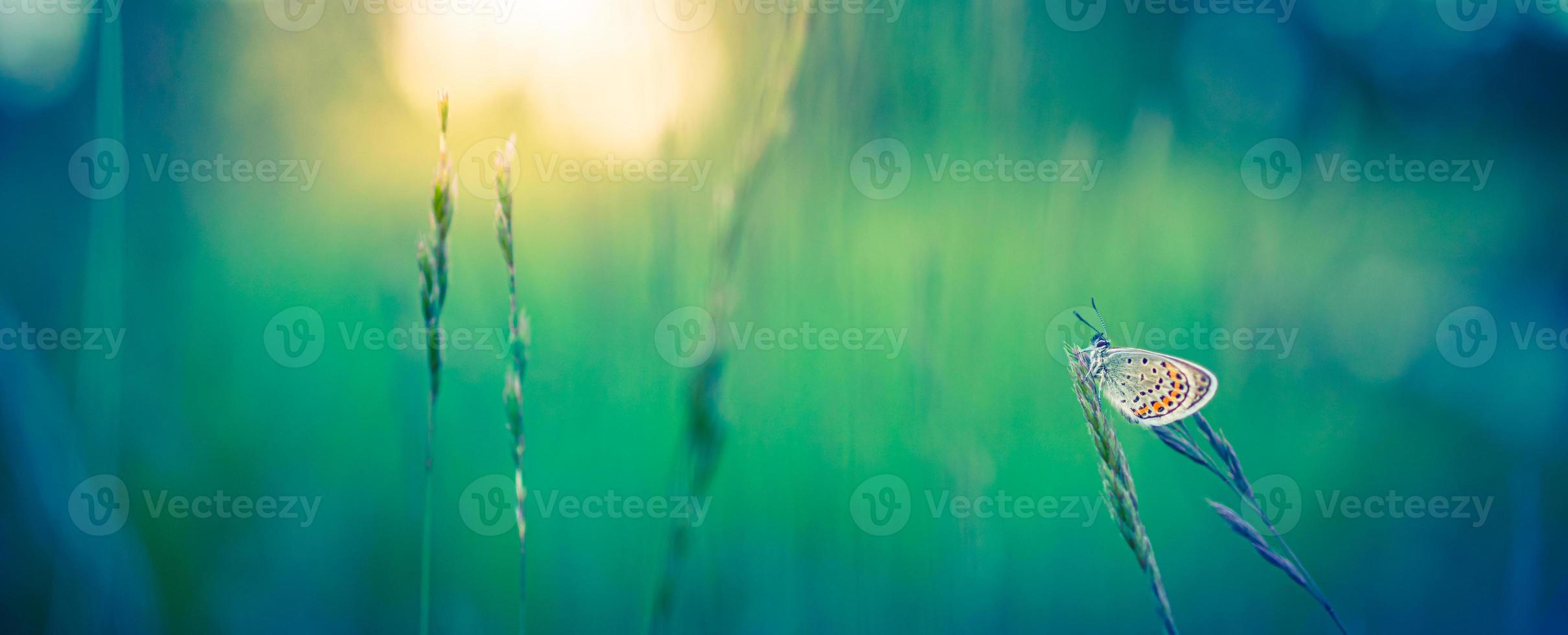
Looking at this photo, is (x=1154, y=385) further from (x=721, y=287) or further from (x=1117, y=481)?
(x=721, y=287)

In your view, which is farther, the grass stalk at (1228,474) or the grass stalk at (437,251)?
the grass stalk at (437,251)

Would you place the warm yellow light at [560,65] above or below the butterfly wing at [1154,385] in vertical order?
above

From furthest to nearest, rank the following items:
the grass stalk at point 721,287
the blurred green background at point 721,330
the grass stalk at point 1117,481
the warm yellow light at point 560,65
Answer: the warm yellow light at point 560,65, the blurred green background at point 721,330, the grass stalk at point 721,287, the grass stalk at point 1117,481

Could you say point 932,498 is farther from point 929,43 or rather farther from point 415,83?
point 415,83

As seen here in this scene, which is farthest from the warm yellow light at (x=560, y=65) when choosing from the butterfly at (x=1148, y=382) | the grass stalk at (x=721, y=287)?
the butterfly at (x=1148, y=382)

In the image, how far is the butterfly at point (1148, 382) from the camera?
0.82 m

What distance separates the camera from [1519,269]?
2.16 meters

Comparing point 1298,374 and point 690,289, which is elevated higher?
point 690,289

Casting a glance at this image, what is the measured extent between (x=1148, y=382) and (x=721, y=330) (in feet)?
2.38

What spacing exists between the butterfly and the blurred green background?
0.95 ft

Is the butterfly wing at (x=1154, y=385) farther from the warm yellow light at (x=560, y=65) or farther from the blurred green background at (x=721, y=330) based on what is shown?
the warm yellow light at (x=560, y=65)

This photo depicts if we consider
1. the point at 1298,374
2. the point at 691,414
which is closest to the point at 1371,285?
the point at 1298,374

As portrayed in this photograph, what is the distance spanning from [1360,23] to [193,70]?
4366 millimetres

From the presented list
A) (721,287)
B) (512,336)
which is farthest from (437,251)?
(721,287)
